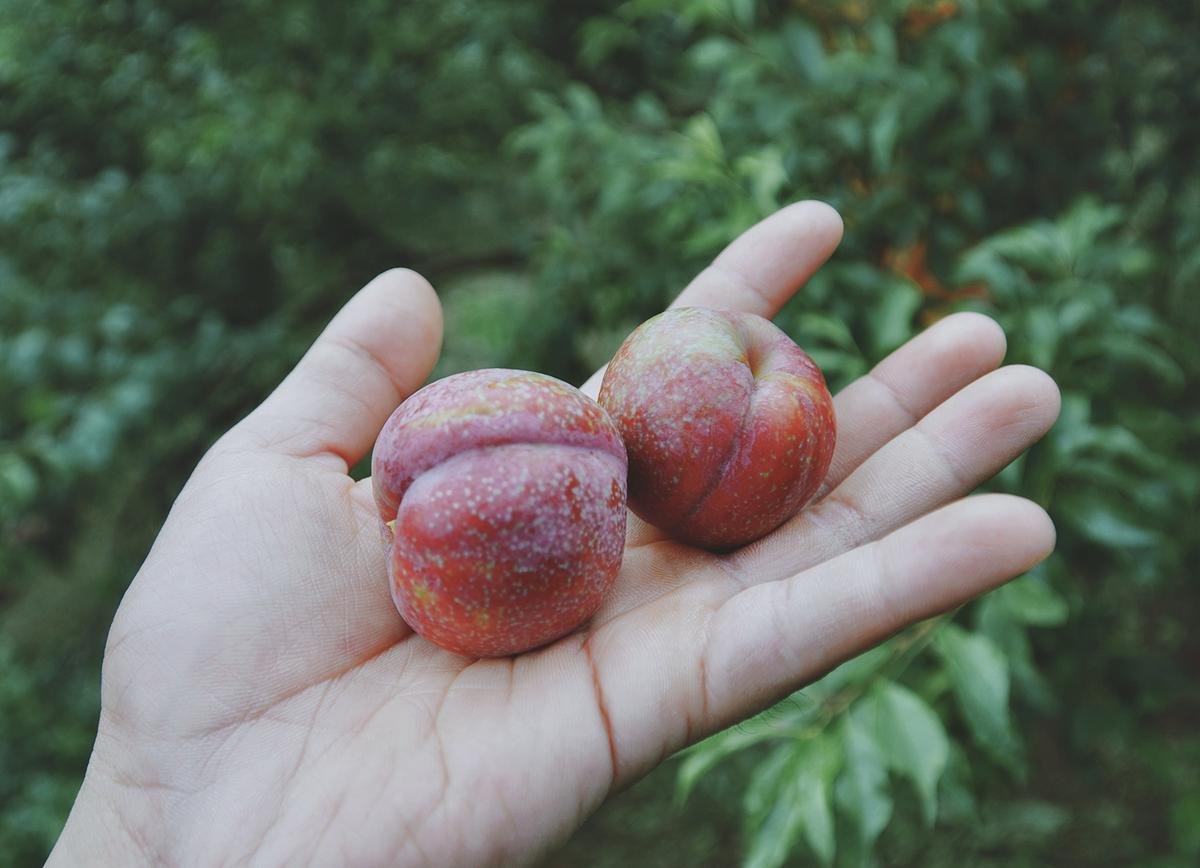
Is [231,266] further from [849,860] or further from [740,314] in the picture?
[849,860]

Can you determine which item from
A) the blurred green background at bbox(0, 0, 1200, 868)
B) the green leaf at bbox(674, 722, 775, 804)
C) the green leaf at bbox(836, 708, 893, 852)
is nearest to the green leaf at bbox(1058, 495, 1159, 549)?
the blurred green background at bbox(0, 0, 1200, 868)

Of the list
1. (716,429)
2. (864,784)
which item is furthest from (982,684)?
(716,429)

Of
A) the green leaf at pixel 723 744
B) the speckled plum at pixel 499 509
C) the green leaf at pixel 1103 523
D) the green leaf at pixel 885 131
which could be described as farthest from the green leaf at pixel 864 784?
the green leaf at pixel 885 131

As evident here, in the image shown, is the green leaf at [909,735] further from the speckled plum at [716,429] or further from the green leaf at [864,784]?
the speckled plum at [716,429]

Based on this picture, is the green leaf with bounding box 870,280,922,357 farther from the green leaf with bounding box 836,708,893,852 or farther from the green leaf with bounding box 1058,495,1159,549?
the green leaf with bounding box 836,708,893,852

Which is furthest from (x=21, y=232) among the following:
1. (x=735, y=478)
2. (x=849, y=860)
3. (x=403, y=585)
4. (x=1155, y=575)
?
(x=1155, y=575)
